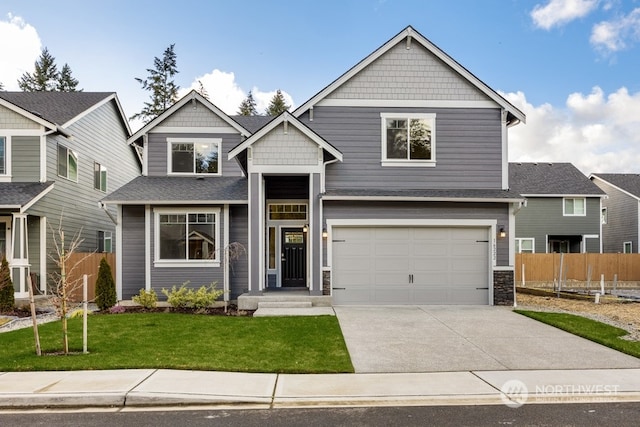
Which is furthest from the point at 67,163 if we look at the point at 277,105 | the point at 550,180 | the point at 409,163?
the point at 277,105

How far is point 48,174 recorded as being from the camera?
15812 mm

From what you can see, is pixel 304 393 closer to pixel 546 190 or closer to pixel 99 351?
pixel 99 351

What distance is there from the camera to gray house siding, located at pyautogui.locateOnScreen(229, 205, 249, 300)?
14484 millimetres

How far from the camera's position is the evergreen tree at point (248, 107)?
45.3 meters

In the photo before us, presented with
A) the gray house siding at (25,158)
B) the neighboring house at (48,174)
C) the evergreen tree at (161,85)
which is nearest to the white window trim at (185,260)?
the neighboring house at (48,174)

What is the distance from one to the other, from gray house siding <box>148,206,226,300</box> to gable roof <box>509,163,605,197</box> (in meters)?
20.9

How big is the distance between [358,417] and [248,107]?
43348 mm

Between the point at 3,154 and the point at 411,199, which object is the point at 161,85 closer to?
the point at 3,154

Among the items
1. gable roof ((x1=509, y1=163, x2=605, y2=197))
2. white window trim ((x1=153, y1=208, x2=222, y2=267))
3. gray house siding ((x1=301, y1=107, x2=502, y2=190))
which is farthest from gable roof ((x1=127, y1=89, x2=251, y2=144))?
gable roof ((x1=509, y1=163, x2=605, y2=197))

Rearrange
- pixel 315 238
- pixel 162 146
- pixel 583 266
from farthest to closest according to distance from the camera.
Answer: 1. pixel 583 266
2. pixel 162 146
3. pixel 315 238

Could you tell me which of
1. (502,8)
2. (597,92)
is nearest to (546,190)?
(597,92)

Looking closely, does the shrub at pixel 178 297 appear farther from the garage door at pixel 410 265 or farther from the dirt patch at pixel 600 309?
the dirt patch at pixel 600 309

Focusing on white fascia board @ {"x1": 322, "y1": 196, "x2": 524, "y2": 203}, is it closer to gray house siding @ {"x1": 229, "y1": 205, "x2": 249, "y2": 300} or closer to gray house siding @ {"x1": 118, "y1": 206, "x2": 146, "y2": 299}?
gray house siding @ {"x1": 229, "y1": 205, "x2": 249, "y2": 300}

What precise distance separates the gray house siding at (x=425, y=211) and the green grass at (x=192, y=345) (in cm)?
362
